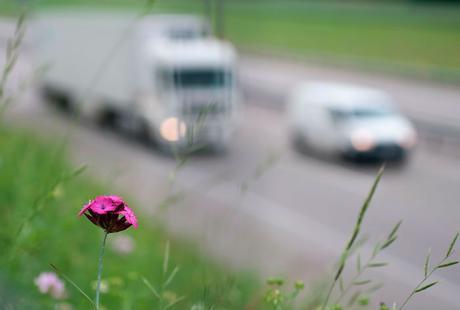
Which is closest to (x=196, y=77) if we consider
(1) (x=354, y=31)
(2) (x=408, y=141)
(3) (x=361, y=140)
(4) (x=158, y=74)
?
(4) (x=158, y=74)

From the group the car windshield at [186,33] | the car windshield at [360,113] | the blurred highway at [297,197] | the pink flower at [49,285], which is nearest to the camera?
the pink flower at [49,285]

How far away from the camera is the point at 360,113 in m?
17.0

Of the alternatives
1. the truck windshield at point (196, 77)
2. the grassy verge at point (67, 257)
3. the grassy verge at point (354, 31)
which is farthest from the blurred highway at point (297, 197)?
the grassy verge at point (354, 31)

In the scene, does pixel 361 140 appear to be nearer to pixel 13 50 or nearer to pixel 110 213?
pixel 13 50

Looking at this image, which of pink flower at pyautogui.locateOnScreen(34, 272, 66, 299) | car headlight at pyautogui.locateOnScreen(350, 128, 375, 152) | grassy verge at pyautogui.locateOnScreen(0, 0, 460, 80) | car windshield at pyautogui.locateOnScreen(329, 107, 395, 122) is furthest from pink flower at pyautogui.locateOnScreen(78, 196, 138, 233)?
grassy verge at pyautogui.locateOnScreen(0, 0, 460, 80)

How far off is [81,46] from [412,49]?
64.5 feet

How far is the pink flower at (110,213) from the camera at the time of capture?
153 centimetres

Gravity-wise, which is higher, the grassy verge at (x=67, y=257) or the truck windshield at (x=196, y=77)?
the grassy verge at (x=67, y=257)

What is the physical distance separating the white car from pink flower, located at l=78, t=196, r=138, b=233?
50.0ft

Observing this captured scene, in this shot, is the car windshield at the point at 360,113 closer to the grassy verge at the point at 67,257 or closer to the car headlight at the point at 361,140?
the car headlight at the point at 361,140

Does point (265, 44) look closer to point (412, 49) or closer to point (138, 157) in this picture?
point (412, 49)

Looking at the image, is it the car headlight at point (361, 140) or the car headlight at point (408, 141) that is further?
the car headlight at point (408, 141)

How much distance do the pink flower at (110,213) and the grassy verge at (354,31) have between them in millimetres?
26359

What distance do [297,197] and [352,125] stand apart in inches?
111
